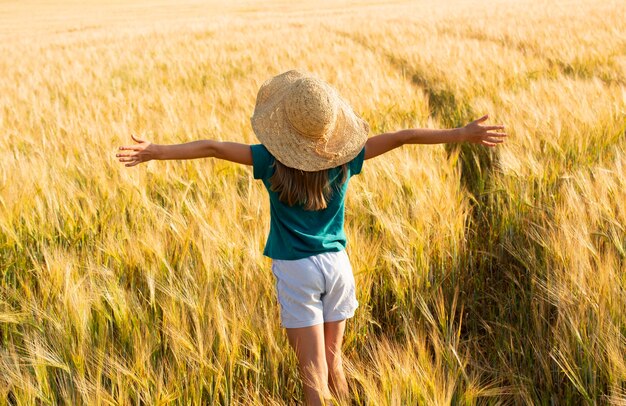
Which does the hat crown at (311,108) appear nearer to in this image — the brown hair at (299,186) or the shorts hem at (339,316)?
the brown hair at (299,186)

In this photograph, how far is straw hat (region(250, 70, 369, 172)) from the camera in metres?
1.36

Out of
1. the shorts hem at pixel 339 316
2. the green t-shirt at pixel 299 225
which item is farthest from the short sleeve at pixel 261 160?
the shorts hem at pixel 339 316

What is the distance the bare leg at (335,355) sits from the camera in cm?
145

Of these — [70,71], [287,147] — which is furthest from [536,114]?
[70,71]

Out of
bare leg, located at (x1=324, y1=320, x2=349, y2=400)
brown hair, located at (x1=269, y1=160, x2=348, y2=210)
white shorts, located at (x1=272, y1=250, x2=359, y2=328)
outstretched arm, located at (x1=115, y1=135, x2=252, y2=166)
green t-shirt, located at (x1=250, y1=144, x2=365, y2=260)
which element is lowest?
bare leg, located at (x1=324, y1=320, x2=349, y2=400)

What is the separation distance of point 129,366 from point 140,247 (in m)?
0.53

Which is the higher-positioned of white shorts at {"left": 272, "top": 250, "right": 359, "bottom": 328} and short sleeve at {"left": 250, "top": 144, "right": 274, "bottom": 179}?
short sleeve at {"left": 250, "top": 144, "right": 274, "bottom": 179}

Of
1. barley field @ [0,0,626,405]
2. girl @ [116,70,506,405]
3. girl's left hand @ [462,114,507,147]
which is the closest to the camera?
barley field @ [0,0,626,405]

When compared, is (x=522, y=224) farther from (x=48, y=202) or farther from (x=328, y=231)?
(x=48, y=202)

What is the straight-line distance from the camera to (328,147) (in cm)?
143

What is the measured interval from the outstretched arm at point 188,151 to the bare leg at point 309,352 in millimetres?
458

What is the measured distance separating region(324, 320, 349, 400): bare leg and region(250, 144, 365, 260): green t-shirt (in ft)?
0.66

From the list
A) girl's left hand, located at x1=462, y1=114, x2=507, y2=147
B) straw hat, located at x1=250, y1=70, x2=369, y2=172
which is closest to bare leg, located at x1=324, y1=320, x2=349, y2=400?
straw hat, located at x1=250, y1=70, x2=369, y2=172

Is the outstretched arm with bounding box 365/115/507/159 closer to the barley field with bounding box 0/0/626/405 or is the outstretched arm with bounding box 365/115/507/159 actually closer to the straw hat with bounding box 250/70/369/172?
the straw hat with bounding box 250/70/369/172
